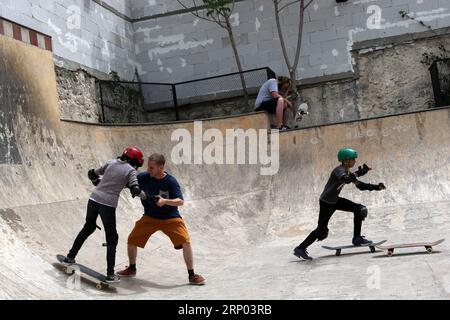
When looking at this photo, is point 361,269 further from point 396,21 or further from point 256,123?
point 396,21

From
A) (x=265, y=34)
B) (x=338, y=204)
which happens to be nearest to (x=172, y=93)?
(x=265, y=34)

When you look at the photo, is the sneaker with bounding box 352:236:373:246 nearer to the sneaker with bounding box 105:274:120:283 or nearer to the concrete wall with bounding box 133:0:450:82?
the sneaker with bounding box 105:274:120:283

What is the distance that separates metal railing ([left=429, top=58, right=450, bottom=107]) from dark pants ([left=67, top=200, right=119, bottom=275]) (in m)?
9.64

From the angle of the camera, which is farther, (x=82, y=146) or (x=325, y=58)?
(x=325, y=58)

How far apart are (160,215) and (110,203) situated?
585 mm

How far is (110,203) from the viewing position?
5.54m

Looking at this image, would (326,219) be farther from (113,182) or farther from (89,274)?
(89,274)

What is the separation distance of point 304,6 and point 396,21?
2243 millimetres

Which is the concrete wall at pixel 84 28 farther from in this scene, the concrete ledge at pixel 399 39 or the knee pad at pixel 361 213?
the knee pad at pixel 361 213

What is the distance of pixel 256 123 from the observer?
36.4 feet

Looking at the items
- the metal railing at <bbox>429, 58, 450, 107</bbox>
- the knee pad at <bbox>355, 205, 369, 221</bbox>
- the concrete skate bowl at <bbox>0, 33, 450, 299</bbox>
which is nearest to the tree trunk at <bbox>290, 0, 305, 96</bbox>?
the concrete skate bowl at <bbox>0, 33, 450, 299</bbox>

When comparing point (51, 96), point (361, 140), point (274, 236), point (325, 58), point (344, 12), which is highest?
point (344, 12)

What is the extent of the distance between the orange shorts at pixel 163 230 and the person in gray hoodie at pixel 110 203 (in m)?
0.42
